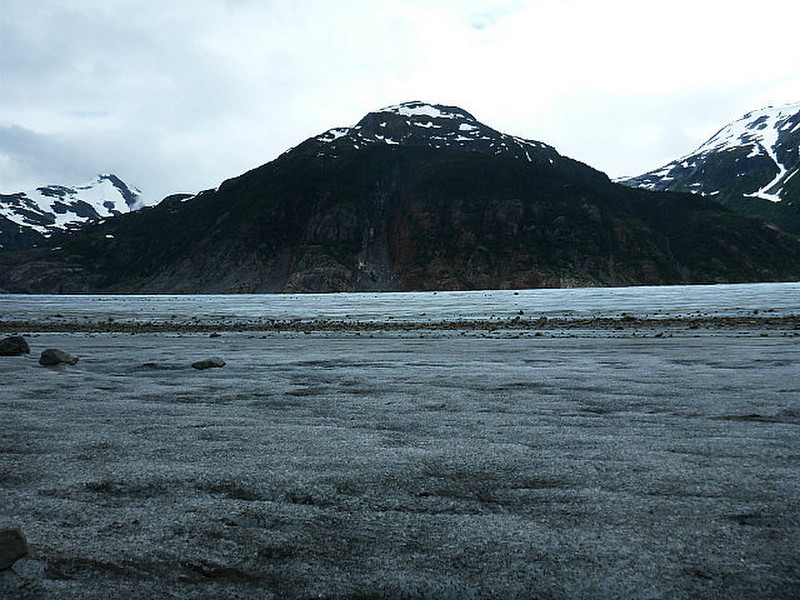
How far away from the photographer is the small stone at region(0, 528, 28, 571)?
223 cm

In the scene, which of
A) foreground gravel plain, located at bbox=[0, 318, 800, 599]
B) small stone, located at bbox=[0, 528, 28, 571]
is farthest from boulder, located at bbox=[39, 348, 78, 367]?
small stone, located at bbox=[0, 528, 28, 571]

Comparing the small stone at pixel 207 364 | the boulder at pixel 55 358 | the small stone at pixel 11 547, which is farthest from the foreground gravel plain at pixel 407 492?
the boulder at pixel 55 358

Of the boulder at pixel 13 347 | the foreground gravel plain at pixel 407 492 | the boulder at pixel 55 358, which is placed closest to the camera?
the foreground gravel plain at pixel 407 492

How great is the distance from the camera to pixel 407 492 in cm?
317

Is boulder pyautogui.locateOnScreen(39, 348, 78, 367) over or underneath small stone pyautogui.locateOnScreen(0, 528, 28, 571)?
underneath

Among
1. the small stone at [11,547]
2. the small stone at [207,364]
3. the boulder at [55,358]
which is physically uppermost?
the small stone at [11,547]

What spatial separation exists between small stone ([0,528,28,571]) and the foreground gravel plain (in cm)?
5

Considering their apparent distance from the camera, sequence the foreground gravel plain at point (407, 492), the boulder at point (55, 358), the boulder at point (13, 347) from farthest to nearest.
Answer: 1. the boulder at point (13, 347)
2. the boulder at point (55, 358)
3. the foreground gravel plain at point (407, 492)

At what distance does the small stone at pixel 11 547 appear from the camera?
2232 millimetres

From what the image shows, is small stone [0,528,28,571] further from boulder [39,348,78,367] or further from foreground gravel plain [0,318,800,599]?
boulder [39,348,78,367]

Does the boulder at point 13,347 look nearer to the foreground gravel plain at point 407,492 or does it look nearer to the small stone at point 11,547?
→ the foreground gravel plain at point 407,492

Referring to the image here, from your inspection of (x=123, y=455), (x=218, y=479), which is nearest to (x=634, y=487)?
(x=218, y=479)

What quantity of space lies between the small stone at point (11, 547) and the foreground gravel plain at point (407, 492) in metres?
0.05

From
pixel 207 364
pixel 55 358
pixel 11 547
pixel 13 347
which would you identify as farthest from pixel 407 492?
pixel 13 347
